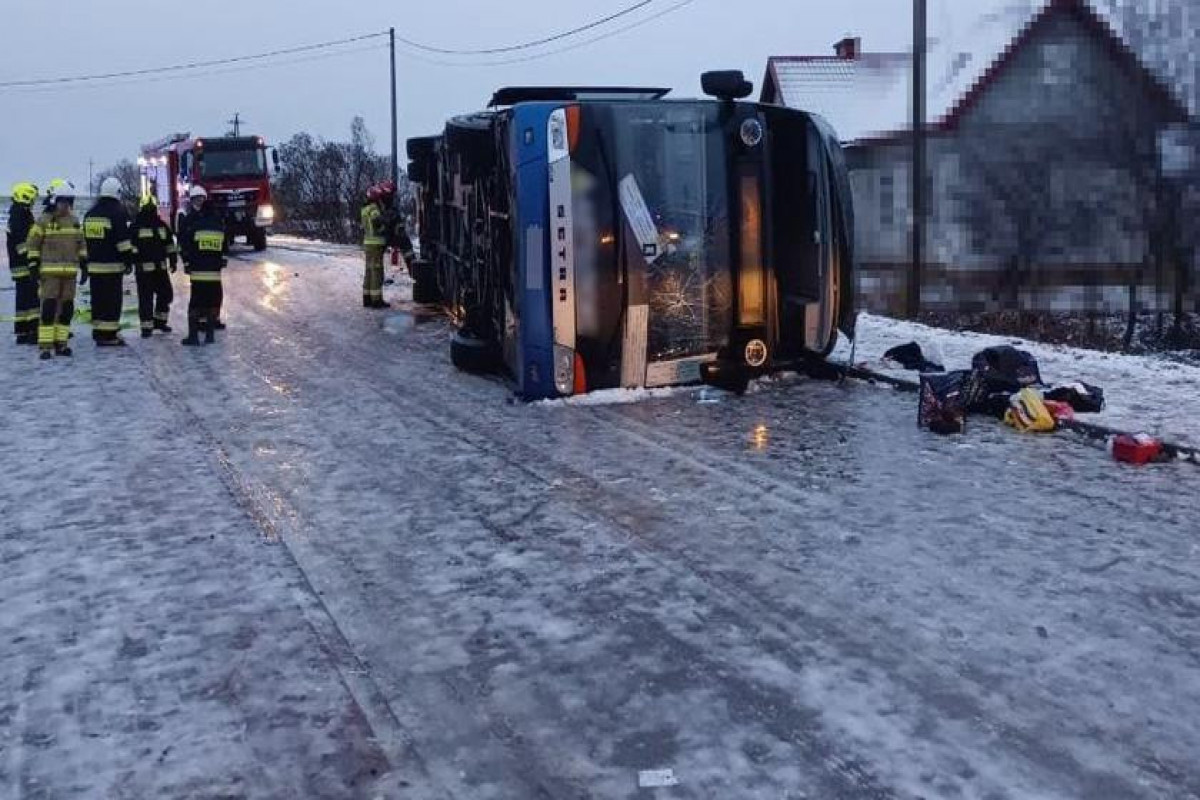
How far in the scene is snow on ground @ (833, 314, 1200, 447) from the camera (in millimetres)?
7859

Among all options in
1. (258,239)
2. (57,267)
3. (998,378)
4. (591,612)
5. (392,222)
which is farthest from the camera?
(258,239)

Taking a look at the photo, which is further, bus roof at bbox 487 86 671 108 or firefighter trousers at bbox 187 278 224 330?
firefighter trousers at bbox 187 278 224 330

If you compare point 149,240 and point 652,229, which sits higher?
point 149,240

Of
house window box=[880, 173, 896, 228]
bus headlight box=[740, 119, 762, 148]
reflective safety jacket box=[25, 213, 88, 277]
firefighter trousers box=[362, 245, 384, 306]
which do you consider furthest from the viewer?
house window box=[880, 173, 896, 228]

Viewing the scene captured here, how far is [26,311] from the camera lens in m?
12.6

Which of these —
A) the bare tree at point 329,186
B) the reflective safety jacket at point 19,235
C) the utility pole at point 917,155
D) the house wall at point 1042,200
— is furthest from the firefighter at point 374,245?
the bare tree at point 329,186

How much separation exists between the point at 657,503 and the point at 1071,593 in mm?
2121

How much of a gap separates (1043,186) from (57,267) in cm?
1248

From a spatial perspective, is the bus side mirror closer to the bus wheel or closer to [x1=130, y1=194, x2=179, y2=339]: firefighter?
the bus wheel

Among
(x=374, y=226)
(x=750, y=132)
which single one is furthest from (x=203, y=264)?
(x=750, y=132)

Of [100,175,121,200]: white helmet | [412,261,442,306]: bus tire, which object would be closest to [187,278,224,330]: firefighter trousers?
[100,175,121,200]: white helmet

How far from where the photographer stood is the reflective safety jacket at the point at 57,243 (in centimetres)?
1123

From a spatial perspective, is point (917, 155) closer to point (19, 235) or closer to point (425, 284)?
point (425, 284)

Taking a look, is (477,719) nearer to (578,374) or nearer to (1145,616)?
(1145,616)
